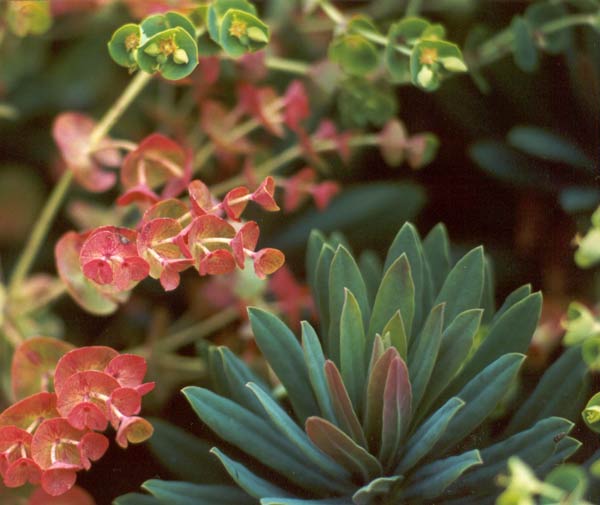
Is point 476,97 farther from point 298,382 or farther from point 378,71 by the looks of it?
point 298,382

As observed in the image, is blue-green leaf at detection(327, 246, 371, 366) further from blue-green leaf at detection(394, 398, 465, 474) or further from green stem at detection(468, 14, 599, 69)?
green stem at detection(468, 14, 599, 69)

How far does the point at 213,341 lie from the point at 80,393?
1.36ft

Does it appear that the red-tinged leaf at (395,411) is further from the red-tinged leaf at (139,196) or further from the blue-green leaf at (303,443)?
the red-tinged leaf at (139,196)

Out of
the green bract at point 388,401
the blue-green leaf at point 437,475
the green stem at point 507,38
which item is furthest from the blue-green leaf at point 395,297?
the green stem at point 507,38

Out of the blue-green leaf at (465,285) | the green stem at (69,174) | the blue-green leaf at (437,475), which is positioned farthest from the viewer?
the green stem at (69,174)

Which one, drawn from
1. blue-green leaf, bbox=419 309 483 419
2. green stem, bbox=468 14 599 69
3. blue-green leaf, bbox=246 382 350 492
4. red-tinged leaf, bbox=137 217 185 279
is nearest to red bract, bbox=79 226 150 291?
red-tinged leaf, bbox=137 217 185 279

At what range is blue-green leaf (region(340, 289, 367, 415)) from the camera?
0.61 metres

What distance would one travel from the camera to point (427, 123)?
3.40ft

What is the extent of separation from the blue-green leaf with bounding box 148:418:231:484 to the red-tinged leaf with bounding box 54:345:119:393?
10 cm

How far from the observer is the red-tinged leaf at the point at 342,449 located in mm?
570

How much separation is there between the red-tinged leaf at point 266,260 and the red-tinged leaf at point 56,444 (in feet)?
0.57

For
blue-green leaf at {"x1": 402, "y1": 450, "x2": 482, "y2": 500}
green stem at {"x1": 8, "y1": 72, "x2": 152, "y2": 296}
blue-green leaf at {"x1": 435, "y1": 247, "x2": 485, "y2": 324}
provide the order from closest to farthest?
blue-green leaf at {"x1": 402, "y1": 450, "x2": 482, "y2": 500} < blue-green leaf at {"x1": 435, "y1": 247, "x2": 485, "y2": 324} < green stem at {"x1": 8, "y1": 72, "x2": 152, "y2": 296}

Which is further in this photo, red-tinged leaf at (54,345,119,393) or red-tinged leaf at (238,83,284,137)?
red-tinged leaf at (238,83,284,137)

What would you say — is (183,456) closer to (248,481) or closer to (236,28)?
(248,481)
